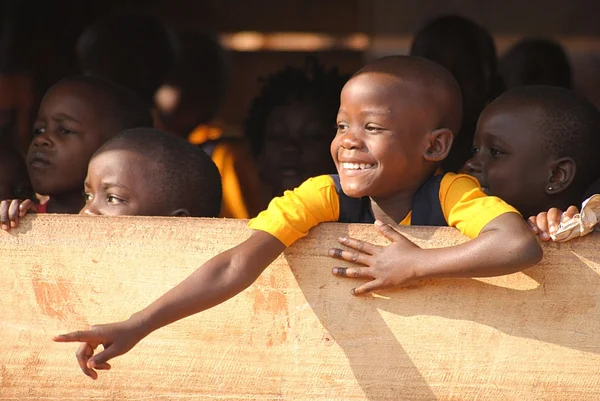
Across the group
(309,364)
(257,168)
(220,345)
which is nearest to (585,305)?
(309,364)

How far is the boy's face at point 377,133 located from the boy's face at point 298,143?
138 cm

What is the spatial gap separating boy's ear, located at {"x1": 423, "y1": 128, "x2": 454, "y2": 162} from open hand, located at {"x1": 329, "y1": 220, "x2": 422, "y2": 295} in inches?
12.3

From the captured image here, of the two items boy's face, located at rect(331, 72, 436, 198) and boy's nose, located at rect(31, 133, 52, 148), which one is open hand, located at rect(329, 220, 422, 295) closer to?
boy's face, located at rect(331, 72, 436, 198)

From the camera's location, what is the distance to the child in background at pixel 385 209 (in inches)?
88.0

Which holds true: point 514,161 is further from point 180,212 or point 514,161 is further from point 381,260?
point 180,212

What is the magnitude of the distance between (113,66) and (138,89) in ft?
0.48

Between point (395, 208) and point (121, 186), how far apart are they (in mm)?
727

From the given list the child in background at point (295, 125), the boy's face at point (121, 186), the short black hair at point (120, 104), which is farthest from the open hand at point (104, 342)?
the child in background at point (295, 125)

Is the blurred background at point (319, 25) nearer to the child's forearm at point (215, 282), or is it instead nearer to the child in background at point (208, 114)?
the child in background at point (208, 114)

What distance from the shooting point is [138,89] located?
474cm

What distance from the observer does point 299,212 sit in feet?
7.81

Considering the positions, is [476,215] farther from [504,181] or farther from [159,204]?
[159,204]

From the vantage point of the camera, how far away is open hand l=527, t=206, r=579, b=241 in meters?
2.32

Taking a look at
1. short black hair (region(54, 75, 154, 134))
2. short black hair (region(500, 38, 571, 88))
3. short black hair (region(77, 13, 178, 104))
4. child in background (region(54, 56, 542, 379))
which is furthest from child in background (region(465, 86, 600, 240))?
short black hair (region(77, 13, 178, 104))
